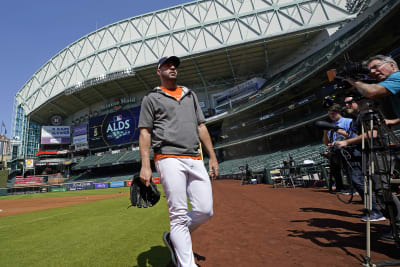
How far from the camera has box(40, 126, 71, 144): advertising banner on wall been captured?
157 feet

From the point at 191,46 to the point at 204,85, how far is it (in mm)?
7005

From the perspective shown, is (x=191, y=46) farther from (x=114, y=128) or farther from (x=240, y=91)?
(x=114, y=128)

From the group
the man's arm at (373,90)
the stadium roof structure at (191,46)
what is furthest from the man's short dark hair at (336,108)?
the stadium roof structure at (191,46)

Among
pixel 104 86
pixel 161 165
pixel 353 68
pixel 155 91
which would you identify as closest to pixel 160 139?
pixel 161 165

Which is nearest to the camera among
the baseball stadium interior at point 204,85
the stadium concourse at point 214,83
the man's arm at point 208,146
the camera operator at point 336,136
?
the man's arm at point 208,146

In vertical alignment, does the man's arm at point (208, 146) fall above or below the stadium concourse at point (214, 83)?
below

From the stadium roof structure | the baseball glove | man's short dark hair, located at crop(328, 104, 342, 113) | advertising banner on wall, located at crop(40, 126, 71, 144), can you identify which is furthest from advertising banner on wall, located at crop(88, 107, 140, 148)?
the baseball glove

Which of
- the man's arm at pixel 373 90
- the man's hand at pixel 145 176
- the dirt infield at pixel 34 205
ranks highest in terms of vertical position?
the man's arm at pixel 373 90

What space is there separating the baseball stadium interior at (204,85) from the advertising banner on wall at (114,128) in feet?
0.68

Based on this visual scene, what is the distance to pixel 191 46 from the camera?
116ft

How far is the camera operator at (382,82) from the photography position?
2094 mm

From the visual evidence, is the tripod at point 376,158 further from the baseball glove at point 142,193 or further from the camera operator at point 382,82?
the baseball glove at point 142,193

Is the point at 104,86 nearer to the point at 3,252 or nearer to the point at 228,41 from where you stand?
the point at 228,41

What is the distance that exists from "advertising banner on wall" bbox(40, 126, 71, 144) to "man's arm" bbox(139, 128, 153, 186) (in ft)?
183
